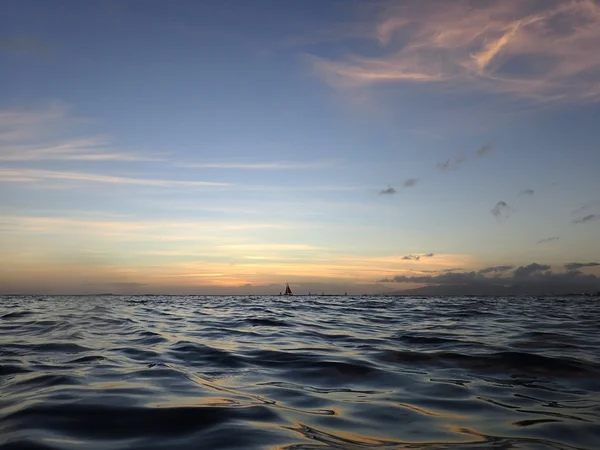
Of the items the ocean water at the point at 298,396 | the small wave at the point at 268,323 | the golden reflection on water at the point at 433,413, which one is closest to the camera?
the ocean water at the point at 298,396

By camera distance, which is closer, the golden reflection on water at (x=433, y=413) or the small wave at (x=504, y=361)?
the golden reflection on water at (x=433, y=413)

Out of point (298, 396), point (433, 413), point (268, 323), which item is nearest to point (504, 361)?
point (433, 413)

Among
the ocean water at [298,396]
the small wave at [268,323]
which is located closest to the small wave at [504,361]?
the ocean water at [298,396]

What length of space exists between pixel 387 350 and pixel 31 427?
25.3ft

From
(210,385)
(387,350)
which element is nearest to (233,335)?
(387,350)

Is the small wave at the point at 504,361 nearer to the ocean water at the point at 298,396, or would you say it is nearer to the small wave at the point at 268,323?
the ocean water at the point at 298,396

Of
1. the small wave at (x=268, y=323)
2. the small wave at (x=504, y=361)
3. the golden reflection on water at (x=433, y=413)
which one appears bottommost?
the small wave at (x=268, y=323)

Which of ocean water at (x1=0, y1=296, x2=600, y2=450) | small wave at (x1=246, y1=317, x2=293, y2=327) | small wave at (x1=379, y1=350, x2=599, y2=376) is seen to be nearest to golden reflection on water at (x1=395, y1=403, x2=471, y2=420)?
ocean water at (x1=0, y1=296, x2=600, y2=450)

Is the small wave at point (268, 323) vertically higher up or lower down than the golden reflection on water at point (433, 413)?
lower down

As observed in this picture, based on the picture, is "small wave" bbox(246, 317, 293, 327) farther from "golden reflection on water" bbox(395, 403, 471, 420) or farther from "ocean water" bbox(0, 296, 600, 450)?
"golden reflection on water" bbox(395, 403, 471, 420)

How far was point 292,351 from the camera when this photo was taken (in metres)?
10.3

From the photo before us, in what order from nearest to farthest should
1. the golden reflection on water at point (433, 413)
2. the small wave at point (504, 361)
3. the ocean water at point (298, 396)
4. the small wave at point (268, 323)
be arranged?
1. the ocean water at point (298, 396)
2. the golden reflection on water at point (433, 413)
3. the small wave at point (504, 361)
4. the small wave at point (268, 323)

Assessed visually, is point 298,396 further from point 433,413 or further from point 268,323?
point 268,323

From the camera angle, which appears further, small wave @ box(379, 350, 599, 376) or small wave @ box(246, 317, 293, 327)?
small wave @ box(246, 317, 293, 327)
